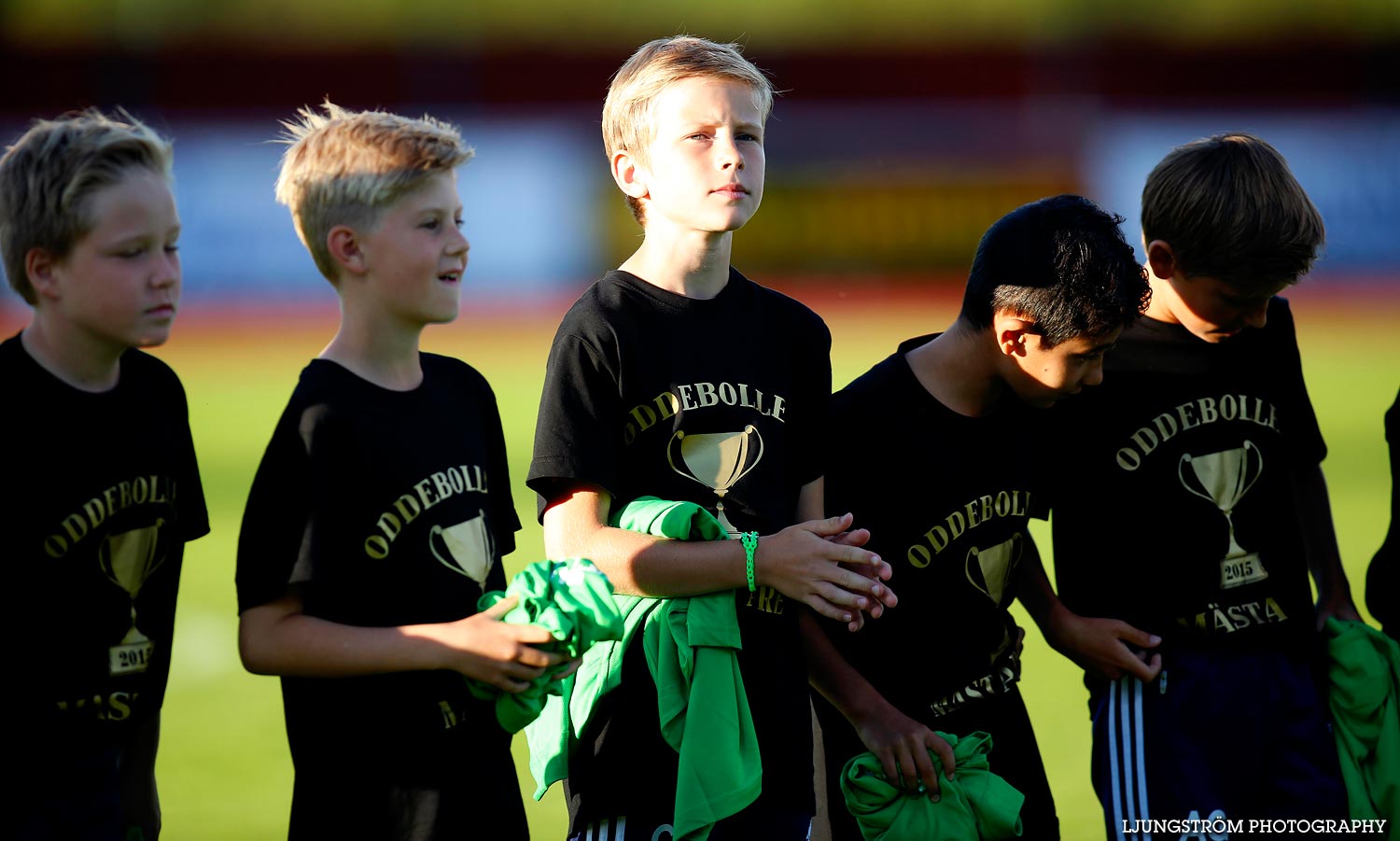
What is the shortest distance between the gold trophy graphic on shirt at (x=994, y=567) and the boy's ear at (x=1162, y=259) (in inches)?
26.6

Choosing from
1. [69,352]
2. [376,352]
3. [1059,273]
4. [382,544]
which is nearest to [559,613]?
[382,544]

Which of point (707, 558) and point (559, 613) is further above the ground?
point (707, 558)

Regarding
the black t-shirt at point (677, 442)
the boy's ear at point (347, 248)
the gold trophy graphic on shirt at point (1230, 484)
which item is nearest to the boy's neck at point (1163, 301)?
the gold trophy graphic on shirt at point (1230, 484)

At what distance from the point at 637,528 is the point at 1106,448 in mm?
1119

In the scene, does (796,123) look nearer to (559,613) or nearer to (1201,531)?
(1201,531)

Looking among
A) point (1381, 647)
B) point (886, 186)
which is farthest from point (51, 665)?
point (886, 186)

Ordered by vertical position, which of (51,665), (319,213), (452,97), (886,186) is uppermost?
(452,97)

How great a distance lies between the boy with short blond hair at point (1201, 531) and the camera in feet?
9.37

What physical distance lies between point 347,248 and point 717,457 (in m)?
0.76

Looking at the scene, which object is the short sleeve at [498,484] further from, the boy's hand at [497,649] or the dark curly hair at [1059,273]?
the dark curly hair at [1059,273]

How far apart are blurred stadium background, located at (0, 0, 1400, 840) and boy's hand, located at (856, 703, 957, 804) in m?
12.0

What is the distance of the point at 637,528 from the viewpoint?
2402 millimetres

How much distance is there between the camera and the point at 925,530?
2738 mm

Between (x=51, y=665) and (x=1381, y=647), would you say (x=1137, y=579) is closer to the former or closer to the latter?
(x=1381, y=647)
